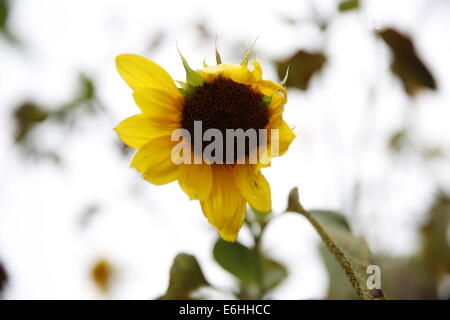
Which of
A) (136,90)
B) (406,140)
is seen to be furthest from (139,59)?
(406,140)

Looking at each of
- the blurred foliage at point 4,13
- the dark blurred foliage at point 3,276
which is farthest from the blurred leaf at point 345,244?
the blurred foliage at point 4,13

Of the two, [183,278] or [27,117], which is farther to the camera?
[27,117]

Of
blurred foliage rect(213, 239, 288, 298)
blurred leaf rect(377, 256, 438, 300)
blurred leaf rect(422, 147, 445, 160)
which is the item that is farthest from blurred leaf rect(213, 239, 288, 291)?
blurred leaf rect(422, 147, 445, 160)

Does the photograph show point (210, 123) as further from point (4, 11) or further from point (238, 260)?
point (4, 11)

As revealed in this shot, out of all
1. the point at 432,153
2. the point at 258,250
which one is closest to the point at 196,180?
the point at 258,250

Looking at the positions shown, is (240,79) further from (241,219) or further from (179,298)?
(179,298)

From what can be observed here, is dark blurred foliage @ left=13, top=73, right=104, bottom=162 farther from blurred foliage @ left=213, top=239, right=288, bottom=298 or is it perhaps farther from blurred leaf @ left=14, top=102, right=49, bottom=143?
blurred foliage @ left=213, top=239, right=288, bottom=298
